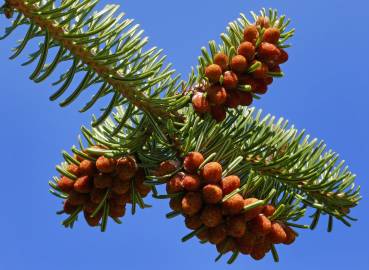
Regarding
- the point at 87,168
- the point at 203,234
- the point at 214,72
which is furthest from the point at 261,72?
the point at 87,168

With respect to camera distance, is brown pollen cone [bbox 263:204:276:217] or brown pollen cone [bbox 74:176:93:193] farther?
brown pollen cone [bbox 74:176:93:193]

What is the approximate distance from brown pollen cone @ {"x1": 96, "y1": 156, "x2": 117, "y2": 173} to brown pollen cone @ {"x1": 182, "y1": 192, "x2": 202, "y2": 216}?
1.20 ft

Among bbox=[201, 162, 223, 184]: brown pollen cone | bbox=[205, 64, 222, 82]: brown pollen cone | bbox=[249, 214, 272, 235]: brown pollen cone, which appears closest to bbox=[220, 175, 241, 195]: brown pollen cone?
bbox=[201, 162, 223, 184]: brown pollen cone

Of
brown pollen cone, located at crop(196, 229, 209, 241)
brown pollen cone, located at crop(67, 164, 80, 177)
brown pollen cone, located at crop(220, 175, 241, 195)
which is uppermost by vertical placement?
brown pollen cone, located at crop(67, 164, 80, 177)

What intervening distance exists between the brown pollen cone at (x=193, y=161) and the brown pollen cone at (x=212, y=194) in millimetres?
111

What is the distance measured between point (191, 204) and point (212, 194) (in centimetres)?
8

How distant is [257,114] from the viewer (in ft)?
8.64

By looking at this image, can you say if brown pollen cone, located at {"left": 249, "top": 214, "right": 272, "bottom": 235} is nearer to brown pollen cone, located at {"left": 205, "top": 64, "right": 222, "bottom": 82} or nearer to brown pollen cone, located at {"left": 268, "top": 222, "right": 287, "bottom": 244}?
brown pollen cone, located at {"left": 268, "top": 222, "right": 287, "bottom": 244}

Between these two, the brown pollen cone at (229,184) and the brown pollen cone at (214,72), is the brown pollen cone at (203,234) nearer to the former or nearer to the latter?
the brown pollen cone at (229,184)

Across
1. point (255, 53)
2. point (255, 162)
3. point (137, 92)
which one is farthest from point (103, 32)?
point (255, 162)

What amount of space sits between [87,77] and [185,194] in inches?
23.8

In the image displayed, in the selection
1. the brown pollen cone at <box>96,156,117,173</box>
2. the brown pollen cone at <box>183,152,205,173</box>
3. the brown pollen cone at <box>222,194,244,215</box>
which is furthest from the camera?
the brown pollen cone at <box>96,156,117,173</box>

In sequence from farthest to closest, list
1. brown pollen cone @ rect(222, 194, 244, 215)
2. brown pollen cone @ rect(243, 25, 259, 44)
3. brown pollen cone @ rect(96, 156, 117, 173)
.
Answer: brown pollen cone @ rect(243, 25, 259, 44), brown pollen cone @ rect(96, 156, 117, 173), brown pollen cone @ rect(222, 194, 244, 215)

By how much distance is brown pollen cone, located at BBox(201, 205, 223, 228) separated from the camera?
184 centimetres
